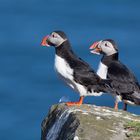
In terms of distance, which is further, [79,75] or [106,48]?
[106,48]

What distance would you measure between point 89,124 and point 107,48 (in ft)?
11.9

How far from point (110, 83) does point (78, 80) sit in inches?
16.9

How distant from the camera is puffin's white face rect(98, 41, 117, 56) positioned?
484 inches

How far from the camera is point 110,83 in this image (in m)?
11.3

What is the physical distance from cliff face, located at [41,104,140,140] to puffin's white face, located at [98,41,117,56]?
233cm

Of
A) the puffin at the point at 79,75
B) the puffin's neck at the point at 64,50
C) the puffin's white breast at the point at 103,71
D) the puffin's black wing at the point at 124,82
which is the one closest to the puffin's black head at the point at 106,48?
the puffin's white breast at the point at 103,71

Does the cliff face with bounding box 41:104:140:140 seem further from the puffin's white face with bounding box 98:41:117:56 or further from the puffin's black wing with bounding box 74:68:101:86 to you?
the puffin's white face with bounding box 98:41:117:56

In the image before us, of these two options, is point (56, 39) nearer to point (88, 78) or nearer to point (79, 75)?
point (79, 75)

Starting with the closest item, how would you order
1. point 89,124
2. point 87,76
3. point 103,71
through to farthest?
point 89,124 → point 87,76 → point 103,71

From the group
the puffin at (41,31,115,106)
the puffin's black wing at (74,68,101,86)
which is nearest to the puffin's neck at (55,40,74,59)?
the puffin at (41,31,115,106)

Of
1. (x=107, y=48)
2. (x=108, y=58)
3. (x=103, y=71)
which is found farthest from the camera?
(x=107, y=48)

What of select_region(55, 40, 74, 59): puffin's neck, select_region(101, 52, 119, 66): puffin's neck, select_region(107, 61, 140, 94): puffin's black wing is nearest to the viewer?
select_region(55, 40, 74, 59): puffin's neck

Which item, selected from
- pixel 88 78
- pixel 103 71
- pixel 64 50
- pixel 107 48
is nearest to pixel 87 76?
pixel 88 78

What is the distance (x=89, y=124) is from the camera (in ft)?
29.1
